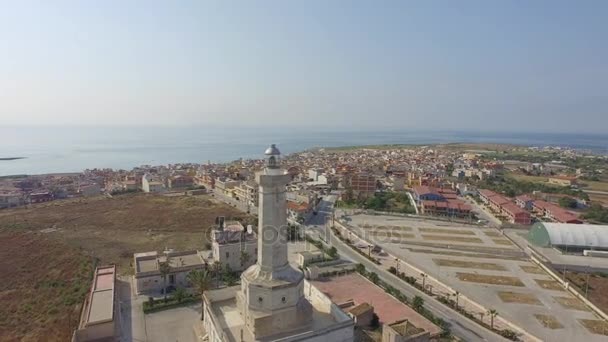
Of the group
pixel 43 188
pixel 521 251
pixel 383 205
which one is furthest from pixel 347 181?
pixel 43 188

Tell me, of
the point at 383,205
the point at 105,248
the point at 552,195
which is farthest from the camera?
the point at 552,195

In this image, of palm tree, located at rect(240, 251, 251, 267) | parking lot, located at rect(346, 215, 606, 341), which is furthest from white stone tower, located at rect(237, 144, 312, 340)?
parking lot, located at rect(346, 215, 606, 341)

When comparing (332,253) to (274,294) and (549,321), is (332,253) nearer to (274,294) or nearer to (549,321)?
(549,321)

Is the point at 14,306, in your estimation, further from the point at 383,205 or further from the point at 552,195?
the point at 552,195

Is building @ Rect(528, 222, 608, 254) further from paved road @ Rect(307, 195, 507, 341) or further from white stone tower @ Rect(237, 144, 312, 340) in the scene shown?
white stone tower @ Rect(237, 144, 312, 340)

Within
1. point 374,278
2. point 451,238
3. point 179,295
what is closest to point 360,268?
point 374,278

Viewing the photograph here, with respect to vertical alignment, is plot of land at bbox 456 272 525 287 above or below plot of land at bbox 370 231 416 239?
below
